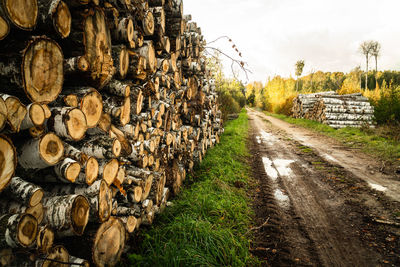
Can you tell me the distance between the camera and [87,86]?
2180mm

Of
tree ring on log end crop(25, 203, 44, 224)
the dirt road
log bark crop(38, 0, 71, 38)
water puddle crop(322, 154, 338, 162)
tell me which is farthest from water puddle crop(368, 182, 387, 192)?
log bark crop(38, 0, 71, 38)

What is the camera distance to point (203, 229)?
2.86 m

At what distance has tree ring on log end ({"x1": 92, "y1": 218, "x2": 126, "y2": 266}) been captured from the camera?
6.64ft

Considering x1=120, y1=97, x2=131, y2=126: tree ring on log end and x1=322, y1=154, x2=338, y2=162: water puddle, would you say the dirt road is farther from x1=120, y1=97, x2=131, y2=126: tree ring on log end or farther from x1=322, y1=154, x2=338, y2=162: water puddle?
x1=120, y1=97, x2=131, y2=126: tree ring on log end

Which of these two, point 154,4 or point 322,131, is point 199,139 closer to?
→ point 154,4

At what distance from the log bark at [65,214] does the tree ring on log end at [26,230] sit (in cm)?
20

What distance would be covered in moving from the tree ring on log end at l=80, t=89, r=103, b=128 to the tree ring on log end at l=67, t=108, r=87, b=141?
0.47 feet

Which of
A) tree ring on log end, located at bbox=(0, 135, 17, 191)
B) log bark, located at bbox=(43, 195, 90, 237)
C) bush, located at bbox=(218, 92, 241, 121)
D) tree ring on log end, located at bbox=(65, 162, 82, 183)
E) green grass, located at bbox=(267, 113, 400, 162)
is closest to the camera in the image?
tree ring on log end, located at bbox=(0, 135, 17, 191)

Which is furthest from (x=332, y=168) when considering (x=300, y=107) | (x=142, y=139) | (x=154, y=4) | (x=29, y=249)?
(x=300, y=107)

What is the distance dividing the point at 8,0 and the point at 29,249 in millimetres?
1586

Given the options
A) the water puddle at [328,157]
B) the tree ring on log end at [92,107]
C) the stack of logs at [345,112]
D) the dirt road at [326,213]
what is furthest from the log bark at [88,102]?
the stack of logs at [345,112]

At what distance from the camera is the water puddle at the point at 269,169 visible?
17.8ft

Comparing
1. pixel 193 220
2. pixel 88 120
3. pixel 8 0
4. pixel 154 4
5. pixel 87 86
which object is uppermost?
pixel 154 4

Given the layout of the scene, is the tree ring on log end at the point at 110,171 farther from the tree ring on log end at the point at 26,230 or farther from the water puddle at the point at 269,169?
the water puddle at the point at 269,169
